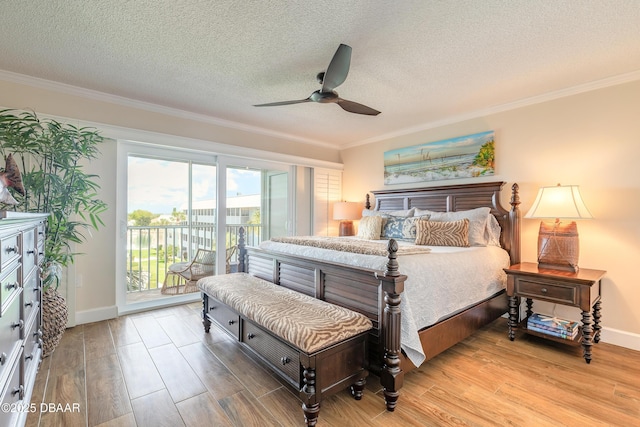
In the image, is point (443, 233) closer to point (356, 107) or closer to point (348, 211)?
point (356, 107)

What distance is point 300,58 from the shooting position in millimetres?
2389

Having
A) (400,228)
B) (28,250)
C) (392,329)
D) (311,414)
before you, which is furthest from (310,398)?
(400,228)

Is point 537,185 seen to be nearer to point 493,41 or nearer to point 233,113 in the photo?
point 493,41

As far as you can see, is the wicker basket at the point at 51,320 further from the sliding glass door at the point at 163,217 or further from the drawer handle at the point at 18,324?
the sliding glass door at the point at 163,217

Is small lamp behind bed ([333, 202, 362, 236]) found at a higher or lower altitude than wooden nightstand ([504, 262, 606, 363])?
higher

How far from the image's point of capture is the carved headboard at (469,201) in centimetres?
318

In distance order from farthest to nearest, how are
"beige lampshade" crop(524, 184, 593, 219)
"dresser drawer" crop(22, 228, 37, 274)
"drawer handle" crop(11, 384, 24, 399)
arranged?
"beige lampshade" crop(524, 184, 593, 219) < "dresser drawer" crop(22, 228, 37, 274) < "drawer handle" crop(11, 384, 24, 399)

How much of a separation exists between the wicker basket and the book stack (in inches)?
162

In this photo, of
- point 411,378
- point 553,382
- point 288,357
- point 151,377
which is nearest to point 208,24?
point 288,357

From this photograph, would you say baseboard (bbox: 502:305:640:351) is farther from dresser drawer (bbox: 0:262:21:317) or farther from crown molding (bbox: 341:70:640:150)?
dresser drawer (bbox: 0:262:21:317)

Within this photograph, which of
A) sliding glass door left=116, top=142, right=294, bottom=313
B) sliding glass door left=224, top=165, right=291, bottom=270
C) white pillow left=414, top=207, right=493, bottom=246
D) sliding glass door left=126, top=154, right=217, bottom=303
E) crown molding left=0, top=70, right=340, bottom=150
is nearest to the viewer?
crown molding left=0, top=70, right=340, bottom=150

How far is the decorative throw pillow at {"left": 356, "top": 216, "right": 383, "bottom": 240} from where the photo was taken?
3795 millimetres

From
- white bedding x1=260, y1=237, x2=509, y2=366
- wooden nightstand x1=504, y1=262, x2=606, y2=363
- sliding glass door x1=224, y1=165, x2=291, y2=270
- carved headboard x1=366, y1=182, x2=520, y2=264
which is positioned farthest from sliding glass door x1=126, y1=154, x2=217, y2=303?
wooden nightstand x1=504, y1=262, x2=606, y2=363

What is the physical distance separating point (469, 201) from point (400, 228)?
0.88 metres
